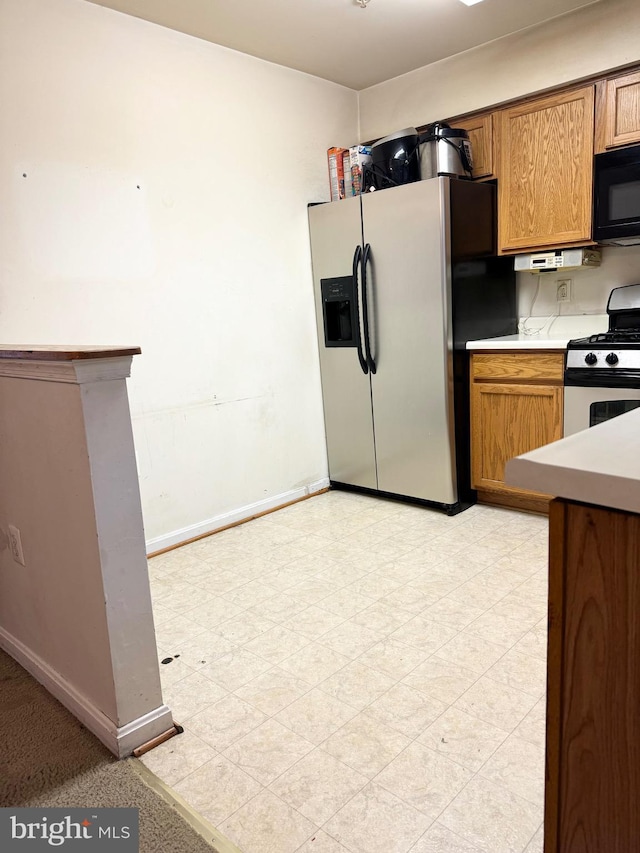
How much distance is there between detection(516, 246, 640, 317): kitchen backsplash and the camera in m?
3.05

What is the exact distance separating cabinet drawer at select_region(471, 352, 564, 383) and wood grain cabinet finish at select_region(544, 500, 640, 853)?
2222 mm

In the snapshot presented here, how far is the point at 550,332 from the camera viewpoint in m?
3.35

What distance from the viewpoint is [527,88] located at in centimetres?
296

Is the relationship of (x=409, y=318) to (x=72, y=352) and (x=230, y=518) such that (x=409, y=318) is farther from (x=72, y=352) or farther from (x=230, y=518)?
(x=72, y=352)

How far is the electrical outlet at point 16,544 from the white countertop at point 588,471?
1672 millimetres

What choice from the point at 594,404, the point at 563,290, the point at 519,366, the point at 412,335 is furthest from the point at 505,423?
the point at 563,290

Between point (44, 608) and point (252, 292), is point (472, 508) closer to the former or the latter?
point (252, 292)

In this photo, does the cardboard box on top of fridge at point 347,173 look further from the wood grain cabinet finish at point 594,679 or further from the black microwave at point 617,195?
the wood grain cabinet finish at point 594,679

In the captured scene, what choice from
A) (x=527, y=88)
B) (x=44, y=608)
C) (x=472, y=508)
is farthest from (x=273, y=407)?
(x=527, y=88)

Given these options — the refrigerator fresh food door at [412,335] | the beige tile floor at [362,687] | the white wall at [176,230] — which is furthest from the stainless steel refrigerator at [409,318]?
the beige tile floor at [362,687]

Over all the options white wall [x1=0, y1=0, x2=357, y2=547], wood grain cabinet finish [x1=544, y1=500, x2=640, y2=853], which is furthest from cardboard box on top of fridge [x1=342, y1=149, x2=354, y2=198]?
wood grain cabinet finish [x1=544, y1=500, x2=640, y2=853]

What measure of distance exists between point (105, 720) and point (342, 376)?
2324 millimetres

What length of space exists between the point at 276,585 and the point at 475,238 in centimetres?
200

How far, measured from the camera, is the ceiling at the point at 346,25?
2639 millimetres
